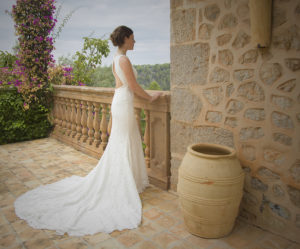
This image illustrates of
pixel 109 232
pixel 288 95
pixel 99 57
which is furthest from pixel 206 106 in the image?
pixel 99 57

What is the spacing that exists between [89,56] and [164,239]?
17.6 ft

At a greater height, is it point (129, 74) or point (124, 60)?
point (124, 60)

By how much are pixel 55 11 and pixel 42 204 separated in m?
3.99

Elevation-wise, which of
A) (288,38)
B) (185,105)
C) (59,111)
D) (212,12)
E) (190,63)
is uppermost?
(212,12)

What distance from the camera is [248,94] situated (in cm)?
206

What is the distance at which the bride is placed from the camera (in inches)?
91.0

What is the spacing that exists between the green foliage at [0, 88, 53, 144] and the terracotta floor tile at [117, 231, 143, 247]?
152 inches

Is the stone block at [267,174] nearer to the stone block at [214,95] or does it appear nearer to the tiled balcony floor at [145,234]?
the tiled balcony floor at [145,234]

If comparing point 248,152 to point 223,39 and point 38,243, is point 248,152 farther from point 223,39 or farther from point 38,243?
point 38,243

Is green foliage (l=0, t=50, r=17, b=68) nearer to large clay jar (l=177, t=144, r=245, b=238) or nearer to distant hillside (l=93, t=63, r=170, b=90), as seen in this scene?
distant hillside (l=93, t=63, r=170, b=90)

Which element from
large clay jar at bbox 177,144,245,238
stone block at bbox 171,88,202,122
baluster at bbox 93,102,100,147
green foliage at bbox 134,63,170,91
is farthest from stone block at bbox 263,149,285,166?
green foliage at bbox 134,63,170,91

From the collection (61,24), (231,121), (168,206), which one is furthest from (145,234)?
(61,24)

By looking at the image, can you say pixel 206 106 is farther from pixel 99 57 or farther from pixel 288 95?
pixel 99 57

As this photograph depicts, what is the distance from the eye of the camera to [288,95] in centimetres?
183
